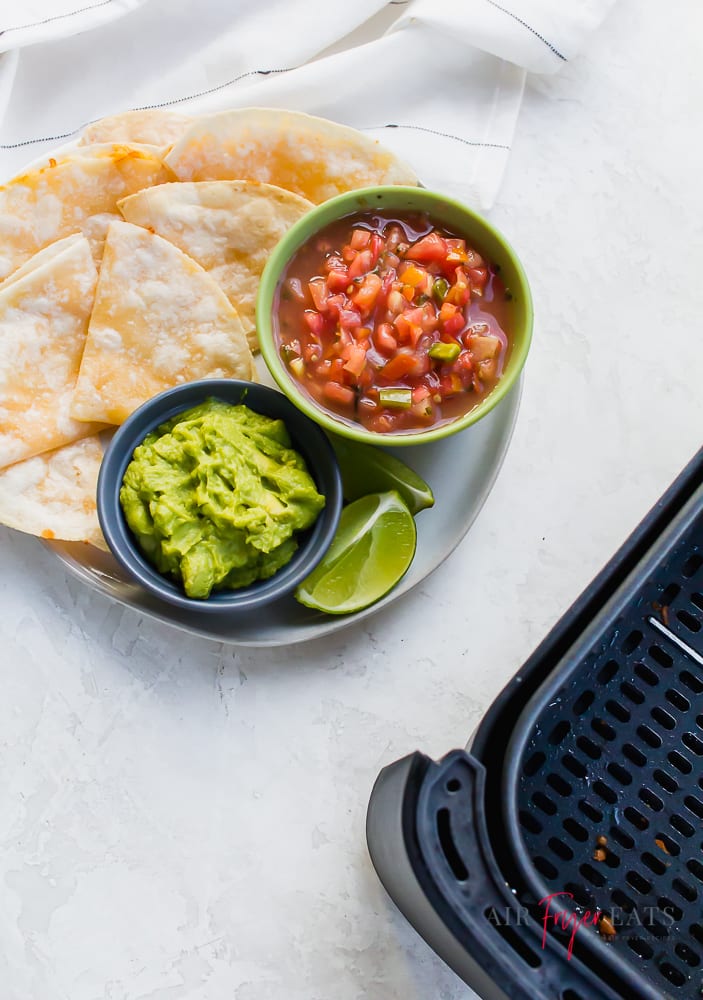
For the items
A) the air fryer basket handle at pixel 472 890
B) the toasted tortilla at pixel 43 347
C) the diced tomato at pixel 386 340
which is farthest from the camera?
the toasted tortilla at pixel 43 347

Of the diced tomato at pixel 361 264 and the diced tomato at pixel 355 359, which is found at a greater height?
the diced tomato at pixel 361 264

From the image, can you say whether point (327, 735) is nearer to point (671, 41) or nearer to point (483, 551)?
point (483, 551)

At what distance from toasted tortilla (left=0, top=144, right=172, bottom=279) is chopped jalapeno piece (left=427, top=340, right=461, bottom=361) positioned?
73 cm

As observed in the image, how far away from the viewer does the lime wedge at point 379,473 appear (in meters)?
2.04

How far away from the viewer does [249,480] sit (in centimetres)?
184

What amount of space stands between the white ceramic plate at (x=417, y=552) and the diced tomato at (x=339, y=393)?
0.20 metres

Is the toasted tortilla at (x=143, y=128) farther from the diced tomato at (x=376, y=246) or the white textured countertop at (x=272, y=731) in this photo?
the white textured countertop at (x=272, y=731)

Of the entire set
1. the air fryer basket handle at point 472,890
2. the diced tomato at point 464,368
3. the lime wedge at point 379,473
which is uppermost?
the diced tomato at point 464,368

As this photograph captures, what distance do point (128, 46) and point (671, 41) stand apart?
1347 mm

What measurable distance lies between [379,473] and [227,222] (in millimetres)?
641

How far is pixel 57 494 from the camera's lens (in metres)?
2.05

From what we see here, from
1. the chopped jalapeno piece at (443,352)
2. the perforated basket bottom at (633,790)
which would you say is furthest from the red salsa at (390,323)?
the perforated basket bottom at (633,790)

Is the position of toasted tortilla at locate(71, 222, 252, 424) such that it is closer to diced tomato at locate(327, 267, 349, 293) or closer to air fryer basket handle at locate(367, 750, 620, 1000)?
diced tomato at locate(327, 267, 349, 293)

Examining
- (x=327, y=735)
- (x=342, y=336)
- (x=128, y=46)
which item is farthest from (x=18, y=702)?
(x=128, y=46)
